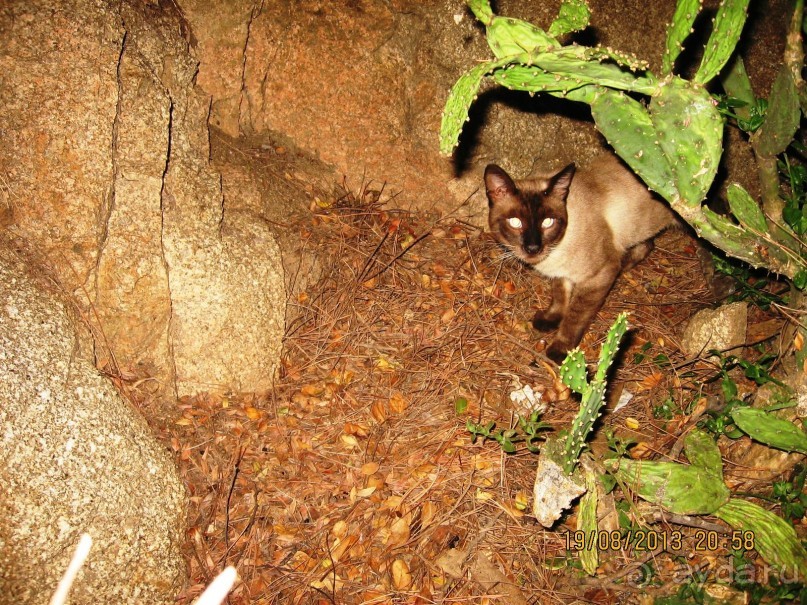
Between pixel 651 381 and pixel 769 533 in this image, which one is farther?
pixel 651 381

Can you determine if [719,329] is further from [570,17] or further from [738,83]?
[570,17]

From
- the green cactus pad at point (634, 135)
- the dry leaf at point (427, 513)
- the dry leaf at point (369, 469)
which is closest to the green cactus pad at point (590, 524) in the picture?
the dry leaf at point (427, 513)

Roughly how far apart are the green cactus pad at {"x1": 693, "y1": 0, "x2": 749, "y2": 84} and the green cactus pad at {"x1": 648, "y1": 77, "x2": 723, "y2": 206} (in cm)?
10

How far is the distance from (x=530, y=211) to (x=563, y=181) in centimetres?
28

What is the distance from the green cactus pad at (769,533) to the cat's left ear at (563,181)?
6.59 ft

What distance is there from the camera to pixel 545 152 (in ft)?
14.3

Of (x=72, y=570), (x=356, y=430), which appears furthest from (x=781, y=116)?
(x=72, y=570)

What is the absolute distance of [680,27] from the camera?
218 cm

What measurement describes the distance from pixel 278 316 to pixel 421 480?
128cm

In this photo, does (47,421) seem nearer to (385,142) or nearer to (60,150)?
(60,150)

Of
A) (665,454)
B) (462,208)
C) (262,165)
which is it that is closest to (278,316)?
(262,165)

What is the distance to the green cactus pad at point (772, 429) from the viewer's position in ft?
8.42

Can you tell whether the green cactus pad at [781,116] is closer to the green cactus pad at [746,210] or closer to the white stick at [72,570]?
the green cactus pad at [746,210]

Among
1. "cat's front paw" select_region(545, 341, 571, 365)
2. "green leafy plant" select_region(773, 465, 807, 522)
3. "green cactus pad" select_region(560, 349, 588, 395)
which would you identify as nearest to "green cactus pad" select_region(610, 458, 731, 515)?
"green leafy plant" select_region(773, 465, 807, 522)
